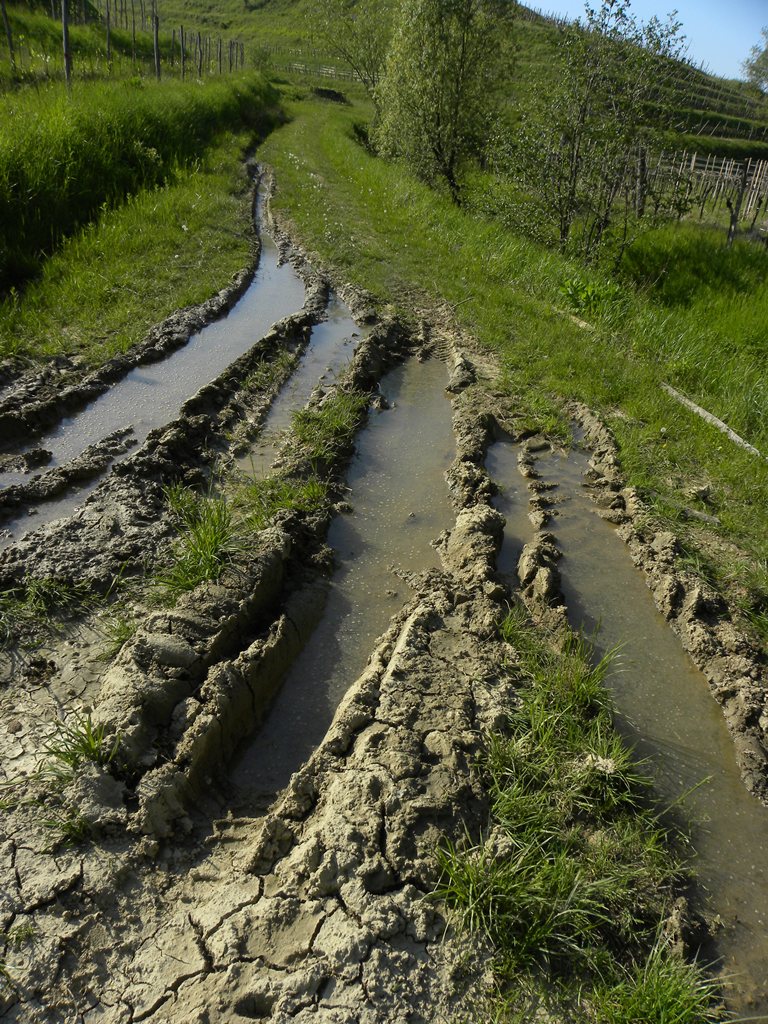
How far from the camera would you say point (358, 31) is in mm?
31109

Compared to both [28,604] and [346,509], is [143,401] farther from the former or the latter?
[28,604]

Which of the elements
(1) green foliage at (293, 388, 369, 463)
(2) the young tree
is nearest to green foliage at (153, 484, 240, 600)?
(1) green foliage at (293, 388, 369, 463)

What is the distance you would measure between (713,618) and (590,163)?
32.0 ft

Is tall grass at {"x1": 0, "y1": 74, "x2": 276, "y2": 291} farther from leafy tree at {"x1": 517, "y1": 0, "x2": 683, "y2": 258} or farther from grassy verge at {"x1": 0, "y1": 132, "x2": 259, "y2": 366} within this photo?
leafy tree at {"x1": 517, "y1": 0, "x2": 683, "y2": 258}

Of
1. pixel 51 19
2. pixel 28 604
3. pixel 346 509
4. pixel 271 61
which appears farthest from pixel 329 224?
pixel 271 61

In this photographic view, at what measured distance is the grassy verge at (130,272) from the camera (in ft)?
22.4

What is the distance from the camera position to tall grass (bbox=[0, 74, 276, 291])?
27.3 ft

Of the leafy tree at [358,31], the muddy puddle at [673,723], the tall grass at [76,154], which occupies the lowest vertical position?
the muddy puddle at [673,723]

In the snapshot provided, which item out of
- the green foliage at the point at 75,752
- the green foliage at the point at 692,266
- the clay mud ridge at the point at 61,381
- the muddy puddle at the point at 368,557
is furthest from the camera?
the green foliage at the point at 692,266

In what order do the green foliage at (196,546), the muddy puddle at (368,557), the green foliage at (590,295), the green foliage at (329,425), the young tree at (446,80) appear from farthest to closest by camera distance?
1. the young tree at (446,80)
2. the green foliage at (590,295)
3. the green foliage at (329,425)
4. the green foliage at (196,546)
5. the muddy puddle at (368,557)

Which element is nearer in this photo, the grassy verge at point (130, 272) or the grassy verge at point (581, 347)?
the grassy verge at point (581, 347)

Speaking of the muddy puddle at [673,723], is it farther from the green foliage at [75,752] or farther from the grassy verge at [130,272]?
the grassy verge at [130,272]

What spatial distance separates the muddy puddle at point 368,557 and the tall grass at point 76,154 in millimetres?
4785

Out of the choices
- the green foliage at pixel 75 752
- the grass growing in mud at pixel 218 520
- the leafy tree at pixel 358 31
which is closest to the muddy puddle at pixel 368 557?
the grass growing in mud at pixel 218 520
